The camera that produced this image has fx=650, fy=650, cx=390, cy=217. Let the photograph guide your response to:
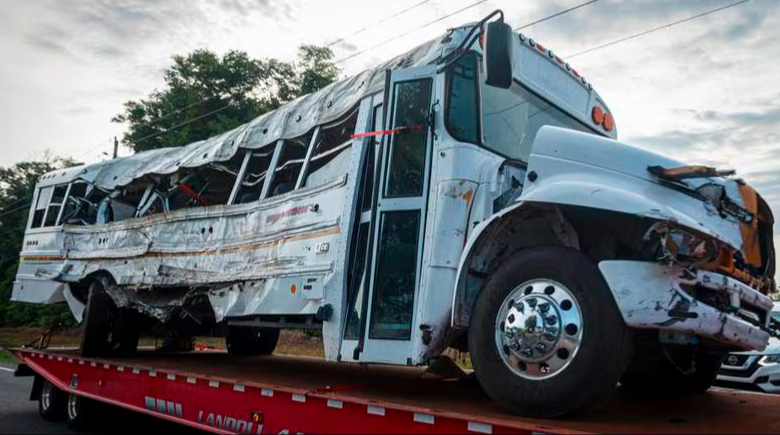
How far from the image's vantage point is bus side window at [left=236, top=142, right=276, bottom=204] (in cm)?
668

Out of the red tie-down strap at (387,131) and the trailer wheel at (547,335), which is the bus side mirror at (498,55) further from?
the trailer wheel at (547,335)

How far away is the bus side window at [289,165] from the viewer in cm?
621

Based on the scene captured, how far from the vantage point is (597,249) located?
148 inches

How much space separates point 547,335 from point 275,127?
13.1 feet

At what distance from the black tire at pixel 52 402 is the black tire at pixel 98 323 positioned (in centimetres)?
55

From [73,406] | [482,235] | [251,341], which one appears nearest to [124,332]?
[73,406]

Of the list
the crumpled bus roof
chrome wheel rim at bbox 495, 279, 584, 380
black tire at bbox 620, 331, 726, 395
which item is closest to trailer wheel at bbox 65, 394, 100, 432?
the crumpled bus roof

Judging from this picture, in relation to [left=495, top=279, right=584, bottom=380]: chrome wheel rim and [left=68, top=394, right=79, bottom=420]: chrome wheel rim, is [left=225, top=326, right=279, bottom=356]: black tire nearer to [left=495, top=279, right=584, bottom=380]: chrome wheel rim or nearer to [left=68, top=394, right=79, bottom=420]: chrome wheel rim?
[left=68, top=394, right=79, bottom=420]: chrome wheel rim

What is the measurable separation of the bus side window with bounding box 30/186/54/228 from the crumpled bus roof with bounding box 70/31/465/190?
3.13 feet

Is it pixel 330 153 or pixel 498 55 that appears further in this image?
pixel 330 153

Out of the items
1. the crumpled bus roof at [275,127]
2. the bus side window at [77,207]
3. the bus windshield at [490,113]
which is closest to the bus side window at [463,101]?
the bus windshield at [490,113]

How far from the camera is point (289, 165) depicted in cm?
636

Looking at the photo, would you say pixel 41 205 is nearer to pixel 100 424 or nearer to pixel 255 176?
pixel 100 424

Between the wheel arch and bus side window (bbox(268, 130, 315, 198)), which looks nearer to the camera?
the wheel arch
